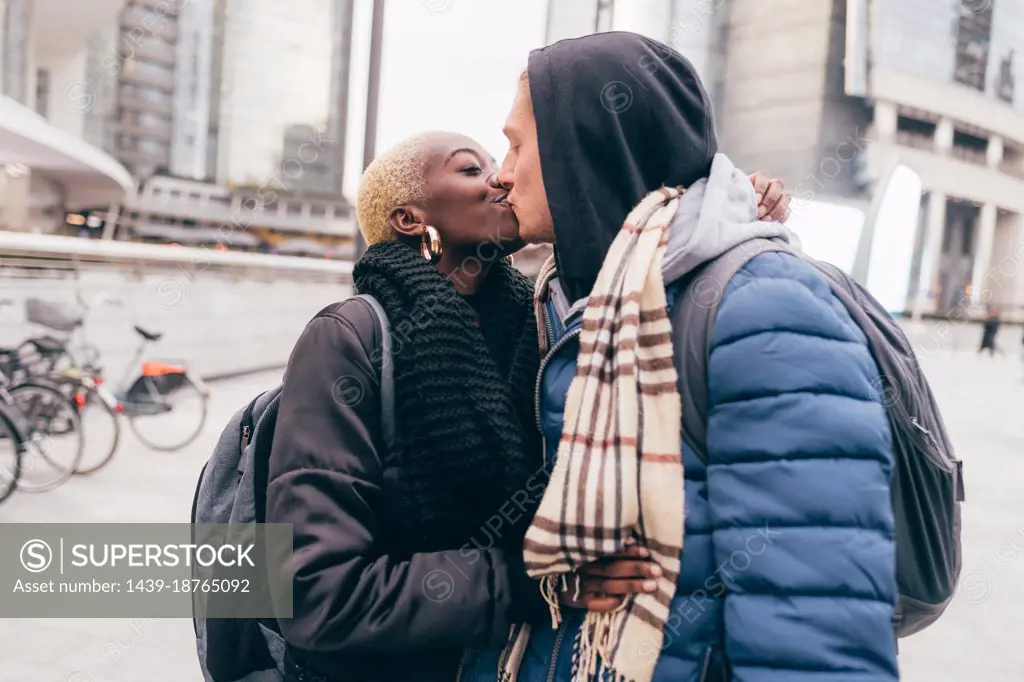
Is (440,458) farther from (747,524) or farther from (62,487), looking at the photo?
(62,487)

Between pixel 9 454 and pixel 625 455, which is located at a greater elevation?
pixel 625 455

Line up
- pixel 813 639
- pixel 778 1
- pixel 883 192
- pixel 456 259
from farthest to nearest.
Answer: pixel 778 1
pixel 883 192
pixel 456 259
pixel 813 639

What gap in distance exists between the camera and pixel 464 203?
53.0 inches

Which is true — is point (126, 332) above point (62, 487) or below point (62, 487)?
above

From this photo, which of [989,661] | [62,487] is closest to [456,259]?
[989,661]

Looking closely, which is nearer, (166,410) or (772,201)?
(772,201)

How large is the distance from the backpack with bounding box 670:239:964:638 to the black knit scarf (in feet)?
0.97

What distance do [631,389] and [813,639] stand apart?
1.15ft

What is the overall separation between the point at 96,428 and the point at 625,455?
18.6 feet

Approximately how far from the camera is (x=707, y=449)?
0.92 metres

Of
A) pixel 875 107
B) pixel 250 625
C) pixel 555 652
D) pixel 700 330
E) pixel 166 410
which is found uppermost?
pixel 875 107

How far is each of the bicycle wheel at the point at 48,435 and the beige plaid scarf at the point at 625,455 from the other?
5.06 meters

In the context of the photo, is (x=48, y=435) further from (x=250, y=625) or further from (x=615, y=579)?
(x=615, y=579)

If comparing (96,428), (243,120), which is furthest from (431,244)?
(243,120)
